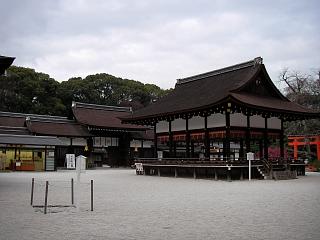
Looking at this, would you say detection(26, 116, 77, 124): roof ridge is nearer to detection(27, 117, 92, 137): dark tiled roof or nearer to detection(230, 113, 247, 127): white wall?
detection(27, 117, 92, 137): dark tiled roof

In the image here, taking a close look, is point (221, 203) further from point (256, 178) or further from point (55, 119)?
point (55, 119)

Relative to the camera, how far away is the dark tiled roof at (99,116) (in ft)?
149

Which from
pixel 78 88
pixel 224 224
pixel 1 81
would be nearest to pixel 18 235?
pixel 224 224

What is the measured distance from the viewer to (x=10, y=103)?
196ft

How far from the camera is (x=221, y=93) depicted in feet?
85.3

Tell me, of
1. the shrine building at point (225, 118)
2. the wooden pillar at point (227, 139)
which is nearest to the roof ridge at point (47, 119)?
the shrine building at point (225, 118)

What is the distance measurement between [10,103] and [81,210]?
53.5m

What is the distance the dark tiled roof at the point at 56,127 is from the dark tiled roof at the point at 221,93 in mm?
12570

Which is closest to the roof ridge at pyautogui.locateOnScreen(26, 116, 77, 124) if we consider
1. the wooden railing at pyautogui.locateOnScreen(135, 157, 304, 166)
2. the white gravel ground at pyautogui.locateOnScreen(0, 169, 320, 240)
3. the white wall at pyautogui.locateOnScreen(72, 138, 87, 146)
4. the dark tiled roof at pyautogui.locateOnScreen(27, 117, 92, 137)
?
the dark tiled roof at pyautogui.locateOnScreen(27, 117, 92, 137)

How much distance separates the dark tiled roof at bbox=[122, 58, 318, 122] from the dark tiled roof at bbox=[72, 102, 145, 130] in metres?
13.3

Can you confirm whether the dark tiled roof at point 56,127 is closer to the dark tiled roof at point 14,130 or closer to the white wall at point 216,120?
the dark tiled roof at point 14,130

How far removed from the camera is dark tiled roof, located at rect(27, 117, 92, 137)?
42031 mm

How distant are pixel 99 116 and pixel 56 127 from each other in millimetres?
6268

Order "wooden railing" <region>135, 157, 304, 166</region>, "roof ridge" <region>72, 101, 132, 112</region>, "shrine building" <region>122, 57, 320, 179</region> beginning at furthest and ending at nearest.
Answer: "roof ridge" <region>72, 101, 132, 112</region> < "shrine building" <region>122, 57, 320, 179</region> < "wooden railing" <region>135, 157, 304, 166</region>
